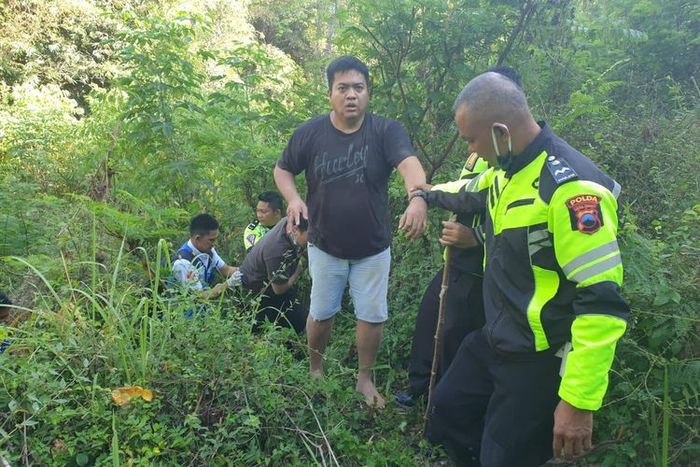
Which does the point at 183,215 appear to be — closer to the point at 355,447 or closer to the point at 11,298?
the point at 11,298

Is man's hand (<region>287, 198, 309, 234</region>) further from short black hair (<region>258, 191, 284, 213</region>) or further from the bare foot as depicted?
short black hair (<region>258, 191, 284, 213</region>)

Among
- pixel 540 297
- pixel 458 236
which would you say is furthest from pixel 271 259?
pixel 540 297

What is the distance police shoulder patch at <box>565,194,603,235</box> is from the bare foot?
2.01m

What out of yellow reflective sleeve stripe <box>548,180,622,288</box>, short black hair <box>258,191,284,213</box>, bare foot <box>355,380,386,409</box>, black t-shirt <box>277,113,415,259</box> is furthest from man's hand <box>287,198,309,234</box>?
yellow reflective sleeve stripe <box>548,180,622,288</box>

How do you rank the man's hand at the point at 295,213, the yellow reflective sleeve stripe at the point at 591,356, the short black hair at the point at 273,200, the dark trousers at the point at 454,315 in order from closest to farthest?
the yellow reflective sleeve stripe at the point at 591,356
the dark trousers at the point at 454,315
the man's hand at the point at 295,213
the short black hair at the point at 273,200

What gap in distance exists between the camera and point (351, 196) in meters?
3.53

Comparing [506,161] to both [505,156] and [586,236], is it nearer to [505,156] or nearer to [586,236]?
[505,156]

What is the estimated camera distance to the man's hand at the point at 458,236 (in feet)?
10.1

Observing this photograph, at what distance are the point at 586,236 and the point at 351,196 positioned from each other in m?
1.75

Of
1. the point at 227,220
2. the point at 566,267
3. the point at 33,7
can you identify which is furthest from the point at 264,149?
the point at 33,7

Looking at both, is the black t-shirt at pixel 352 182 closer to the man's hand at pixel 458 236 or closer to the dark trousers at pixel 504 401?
the man's hand at pixel 458 236

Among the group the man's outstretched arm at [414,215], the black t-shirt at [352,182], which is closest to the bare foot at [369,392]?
the black t-shirt at [352,182]

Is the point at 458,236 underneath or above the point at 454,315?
above

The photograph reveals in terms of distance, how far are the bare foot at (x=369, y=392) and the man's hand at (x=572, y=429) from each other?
1632 mm
